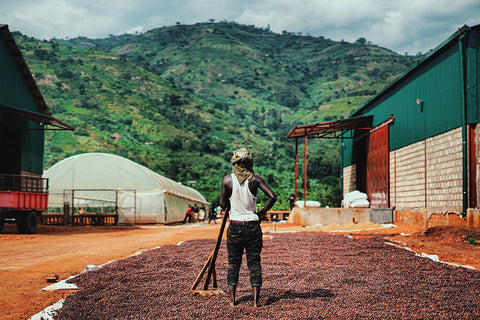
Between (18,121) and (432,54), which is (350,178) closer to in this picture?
(432,54)

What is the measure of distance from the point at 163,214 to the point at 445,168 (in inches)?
803

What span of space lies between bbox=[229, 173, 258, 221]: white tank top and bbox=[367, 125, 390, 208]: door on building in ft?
62.4

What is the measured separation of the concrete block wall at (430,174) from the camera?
16.5 m

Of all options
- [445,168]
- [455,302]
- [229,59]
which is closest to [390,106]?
[445,168]

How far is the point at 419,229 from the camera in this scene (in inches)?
741

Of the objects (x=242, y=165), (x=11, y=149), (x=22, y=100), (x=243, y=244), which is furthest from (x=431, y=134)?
(x=22, y=100)

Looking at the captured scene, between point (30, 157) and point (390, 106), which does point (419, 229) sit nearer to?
point (390, 106)

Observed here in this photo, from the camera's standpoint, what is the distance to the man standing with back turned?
6172 mm

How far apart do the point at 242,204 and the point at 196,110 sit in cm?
10578

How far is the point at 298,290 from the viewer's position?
7.04 m

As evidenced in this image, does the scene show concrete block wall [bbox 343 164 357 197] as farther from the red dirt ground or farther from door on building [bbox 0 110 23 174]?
door on building [bbox 0 110 23 174]

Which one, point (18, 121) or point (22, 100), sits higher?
point (22, 100)

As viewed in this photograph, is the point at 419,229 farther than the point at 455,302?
Yes

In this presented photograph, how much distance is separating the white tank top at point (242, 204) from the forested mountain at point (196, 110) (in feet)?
128
